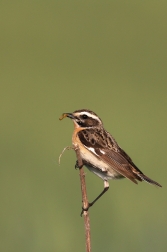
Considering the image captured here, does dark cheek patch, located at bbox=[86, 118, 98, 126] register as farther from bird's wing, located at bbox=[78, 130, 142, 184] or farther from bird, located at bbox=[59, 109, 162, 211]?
bird's wing, located at bbox=[78, 130, 142, 184]

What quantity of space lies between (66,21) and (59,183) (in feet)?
35.7

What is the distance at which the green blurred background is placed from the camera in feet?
22.3

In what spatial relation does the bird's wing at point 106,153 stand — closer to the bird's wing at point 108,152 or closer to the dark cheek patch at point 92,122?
the bird's wing at point 108,152

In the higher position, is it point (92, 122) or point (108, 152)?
point (92, 122)

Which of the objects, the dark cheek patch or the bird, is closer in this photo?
the bird

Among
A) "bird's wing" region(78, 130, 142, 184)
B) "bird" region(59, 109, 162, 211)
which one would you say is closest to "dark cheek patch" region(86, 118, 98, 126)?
"bird" region(59, 109, 162, 211)

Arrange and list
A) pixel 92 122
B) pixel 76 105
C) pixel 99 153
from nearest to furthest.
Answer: pixel 99 153
pixel 92 122
pixel 76 105

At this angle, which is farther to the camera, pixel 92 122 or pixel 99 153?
pixel 92 122

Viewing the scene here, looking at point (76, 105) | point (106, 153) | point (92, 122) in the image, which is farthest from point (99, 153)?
point (76, 105)

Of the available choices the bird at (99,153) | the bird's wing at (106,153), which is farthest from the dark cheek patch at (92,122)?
the bird's wing at (106,153)

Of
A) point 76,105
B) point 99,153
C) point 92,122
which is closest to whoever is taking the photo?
point 99,153

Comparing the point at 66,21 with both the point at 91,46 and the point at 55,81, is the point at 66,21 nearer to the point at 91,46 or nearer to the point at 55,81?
the point at 91,46

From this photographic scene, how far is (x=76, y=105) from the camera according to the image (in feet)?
40.0

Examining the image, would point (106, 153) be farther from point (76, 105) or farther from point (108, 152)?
point (76, 105)
